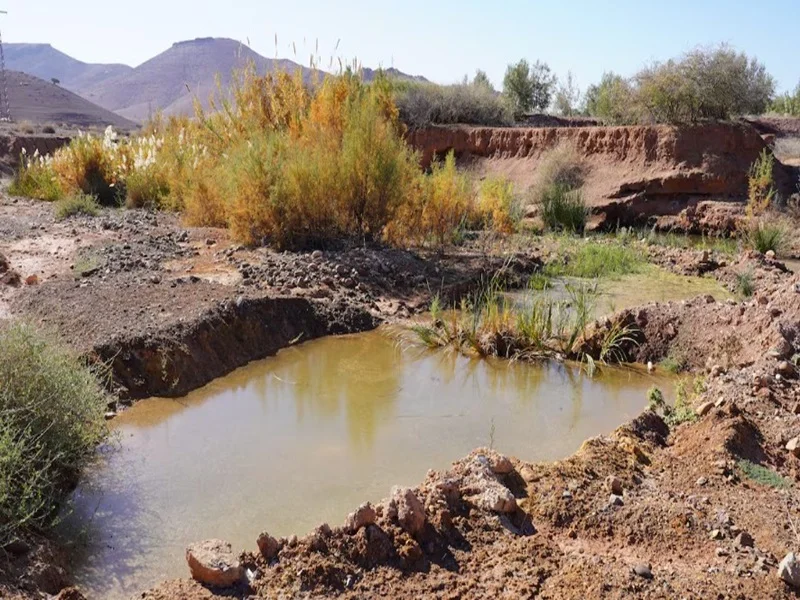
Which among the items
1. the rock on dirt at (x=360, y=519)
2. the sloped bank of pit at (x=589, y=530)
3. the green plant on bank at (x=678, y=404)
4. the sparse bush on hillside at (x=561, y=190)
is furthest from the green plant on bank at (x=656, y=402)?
the sparse bush on hillside at (x=561, y=190)

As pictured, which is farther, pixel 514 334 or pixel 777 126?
pixel 777 126

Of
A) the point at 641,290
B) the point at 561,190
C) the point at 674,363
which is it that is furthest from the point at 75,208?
the point at 674,363

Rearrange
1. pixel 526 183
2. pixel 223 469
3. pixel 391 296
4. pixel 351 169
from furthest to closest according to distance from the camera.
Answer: pixel 526 183
pixel 351 169
pixel 391 296
pixel 223 469

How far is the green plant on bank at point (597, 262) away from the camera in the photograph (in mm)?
11719

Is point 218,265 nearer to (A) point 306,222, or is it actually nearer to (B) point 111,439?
(A) point 306,222

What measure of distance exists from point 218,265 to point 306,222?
1.44 metres

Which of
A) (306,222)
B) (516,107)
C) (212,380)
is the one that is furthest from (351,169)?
(516,107)

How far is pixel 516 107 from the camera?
2812 cm

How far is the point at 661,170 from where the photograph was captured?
18.9 m

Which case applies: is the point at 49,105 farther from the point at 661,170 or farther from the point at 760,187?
the point at 760,187

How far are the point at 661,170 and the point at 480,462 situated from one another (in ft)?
52.1

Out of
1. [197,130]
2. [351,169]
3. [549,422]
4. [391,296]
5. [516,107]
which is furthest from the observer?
[516,107]

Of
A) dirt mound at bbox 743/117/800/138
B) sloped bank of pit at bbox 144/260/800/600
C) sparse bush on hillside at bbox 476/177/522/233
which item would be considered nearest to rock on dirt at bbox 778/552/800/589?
sloped bank of pit at bbox 144/260/800/600

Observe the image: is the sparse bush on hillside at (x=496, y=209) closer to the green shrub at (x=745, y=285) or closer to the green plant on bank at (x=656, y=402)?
the green shrub at (x=745, y=285)
